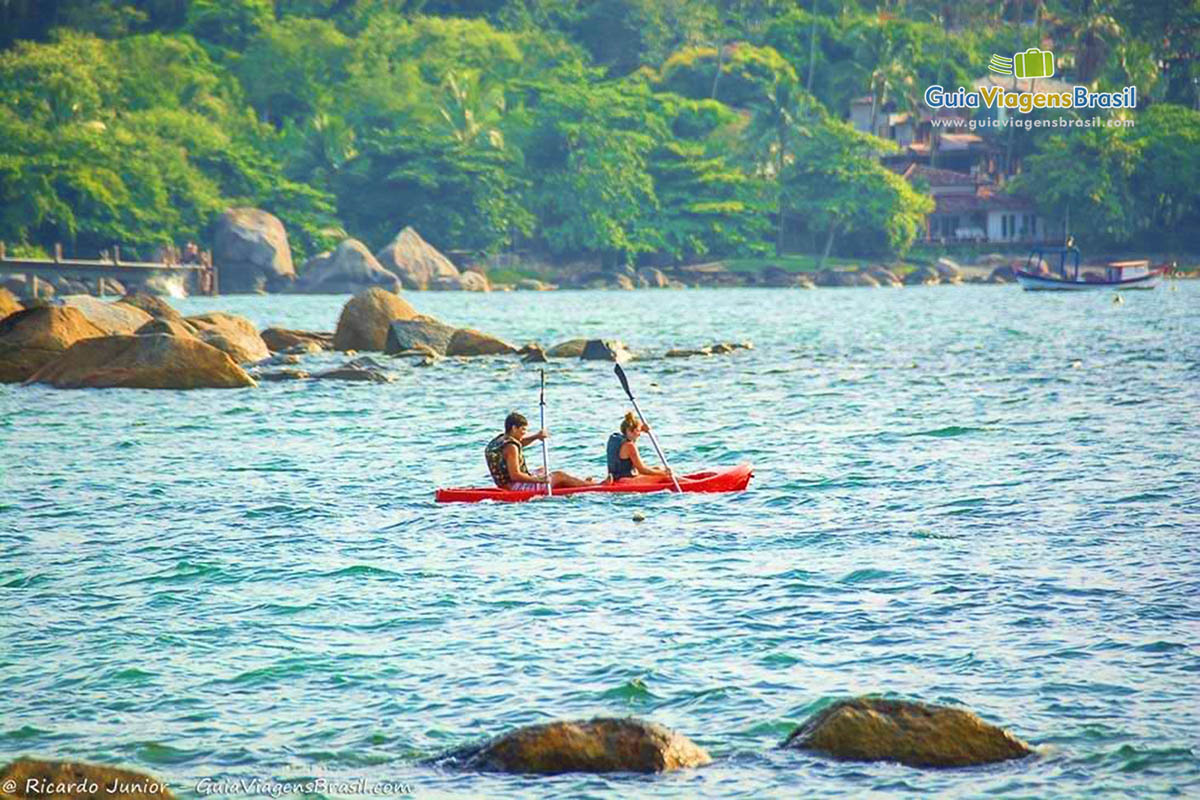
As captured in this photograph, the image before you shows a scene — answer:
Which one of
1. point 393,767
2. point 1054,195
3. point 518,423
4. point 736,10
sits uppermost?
point 736,10

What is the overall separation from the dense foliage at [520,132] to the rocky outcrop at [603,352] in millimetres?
50360

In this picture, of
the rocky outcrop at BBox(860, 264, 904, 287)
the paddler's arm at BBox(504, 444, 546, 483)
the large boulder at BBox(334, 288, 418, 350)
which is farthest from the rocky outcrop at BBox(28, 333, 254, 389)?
the rocky outcrop at BBox(860, 264, 904, 287)

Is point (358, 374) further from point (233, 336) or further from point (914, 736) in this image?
point (914, 736)

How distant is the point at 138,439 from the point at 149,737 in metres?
17.0

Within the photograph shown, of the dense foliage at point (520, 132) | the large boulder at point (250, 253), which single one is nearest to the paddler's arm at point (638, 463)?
the dense foliage at point (520, 132)

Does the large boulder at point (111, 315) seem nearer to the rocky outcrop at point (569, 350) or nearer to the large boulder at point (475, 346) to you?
the large boulder at point (475, 346)

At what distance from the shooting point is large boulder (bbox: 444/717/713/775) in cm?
1045

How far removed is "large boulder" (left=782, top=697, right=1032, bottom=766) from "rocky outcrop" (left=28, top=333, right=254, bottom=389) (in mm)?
26354

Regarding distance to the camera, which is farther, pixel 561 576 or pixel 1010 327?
pixel 1010 327

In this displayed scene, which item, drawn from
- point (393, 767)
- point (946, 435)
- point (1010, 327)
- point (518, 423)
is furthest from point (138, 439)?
point (1010, 327)

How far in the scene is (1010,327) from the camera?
5681 centimetres

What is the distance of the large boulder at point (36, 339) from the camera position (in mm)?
36750

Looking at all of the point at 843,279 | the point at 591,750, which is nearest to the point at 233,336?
the point at 591,750

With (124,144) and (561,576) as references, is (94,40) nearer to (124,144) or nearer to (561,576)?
(124,144)
